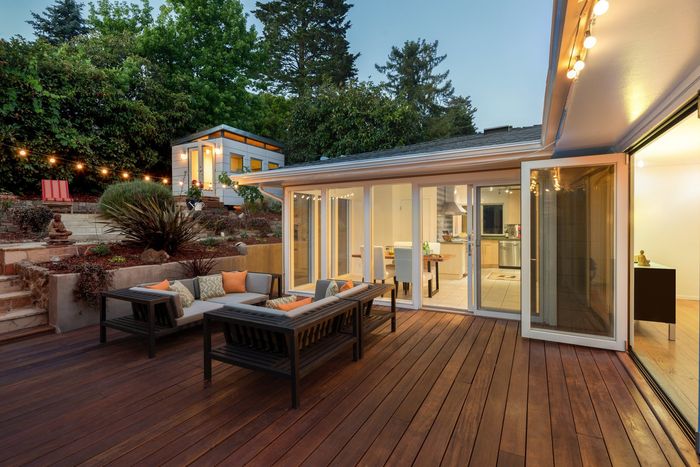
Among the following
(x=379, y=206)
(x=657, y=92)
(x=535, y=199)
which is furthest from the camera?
(x=379, y=206)

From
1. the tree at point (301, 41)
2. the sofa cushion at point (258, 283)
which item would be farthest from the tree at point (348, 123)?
the sofa cushion at point (258, 283)

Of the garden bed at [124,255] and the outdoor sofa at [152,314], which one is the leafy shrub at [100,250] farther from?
the outdoor sofa at [152,314]

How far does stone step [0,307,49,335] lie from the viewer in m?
4.17

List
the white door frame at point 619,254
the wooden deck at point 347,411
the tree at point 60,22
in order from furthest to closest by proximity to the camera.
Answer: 1. the tree at point 60,22
2. the white door frame at point 619,254
3. the wooden deck at point 347,411

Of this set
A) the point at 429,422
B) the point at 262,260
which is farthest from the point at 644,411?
the point at 262,260

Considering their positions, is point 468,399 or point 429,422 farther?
point 468,399

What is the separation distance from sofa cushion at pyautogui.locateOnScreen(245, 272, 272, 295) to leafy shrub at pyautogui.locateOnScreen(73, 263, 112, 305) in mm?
1909

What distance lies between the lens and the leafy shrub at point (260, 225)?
9.80 m

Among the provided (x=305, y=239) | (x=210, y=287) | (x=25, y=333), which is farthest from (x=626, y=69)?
(x=25, y=333)

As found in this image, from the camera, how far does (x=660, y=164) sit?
564cm

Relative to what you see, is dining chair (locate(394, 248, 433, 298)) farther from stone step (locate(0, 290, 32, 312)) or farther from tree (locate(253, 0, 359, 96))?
tree (locate(253, 0, 359, 96))

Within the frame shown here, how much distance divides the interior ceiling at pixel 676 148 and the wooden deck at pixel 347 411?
7.86ft

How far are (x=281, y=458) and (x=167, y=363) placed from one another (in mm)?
2008

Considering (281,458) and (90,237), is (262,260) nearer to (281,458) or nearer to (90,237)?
(90,237)
